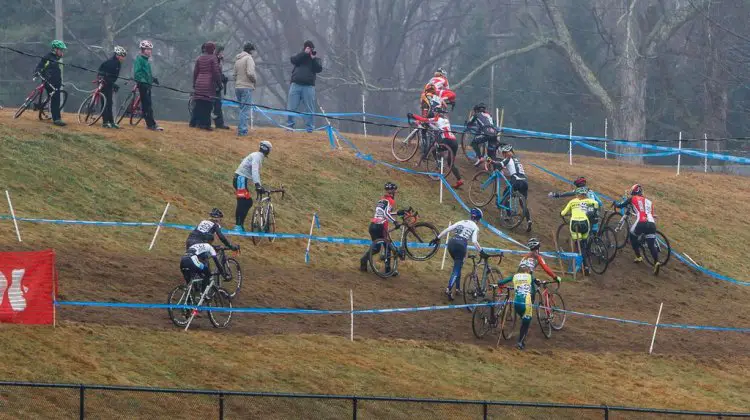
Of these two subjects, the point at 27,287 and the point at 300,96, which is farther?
the point at 300,96

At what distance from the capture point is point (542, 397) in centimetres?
1991

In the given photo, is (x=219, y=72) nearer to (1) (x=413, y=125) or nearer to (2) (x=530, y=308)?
(1) (x=413, y=125)

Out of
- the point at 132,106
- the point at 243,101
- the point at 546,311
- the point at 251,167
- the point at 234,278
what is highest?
the point at 243,101

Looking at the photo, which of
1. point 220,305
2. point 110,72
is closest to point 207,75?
A: point 110,72

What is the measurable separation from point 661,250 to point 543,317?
25.4 feet

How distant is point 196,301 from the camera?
2025 centimetres

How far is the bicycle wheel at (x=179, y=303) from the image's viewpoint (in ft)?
65.7

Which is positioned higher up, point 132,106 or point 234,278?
point 132,106

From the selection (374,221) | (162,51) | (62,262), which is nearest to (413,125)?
(374,221)

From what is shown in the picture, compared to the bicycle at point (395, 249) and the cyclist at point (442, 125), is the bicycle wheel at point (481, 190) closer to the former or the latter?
Answer: the cyclist at point (442, 125)

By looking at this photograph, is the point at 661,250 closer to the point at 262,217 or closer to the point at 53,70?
the point at 262,217

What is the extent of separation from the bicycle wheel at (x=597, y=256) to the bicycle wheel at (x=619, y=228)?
0.70 m

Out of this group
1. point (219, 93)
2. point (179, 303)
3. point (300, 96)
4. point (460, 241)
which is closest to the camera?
point (179, 303)

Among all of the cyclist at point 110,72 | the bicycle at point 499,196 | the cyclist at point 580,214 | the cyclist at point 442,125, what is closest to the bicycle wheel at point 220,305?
the cyclist at point 110,72
